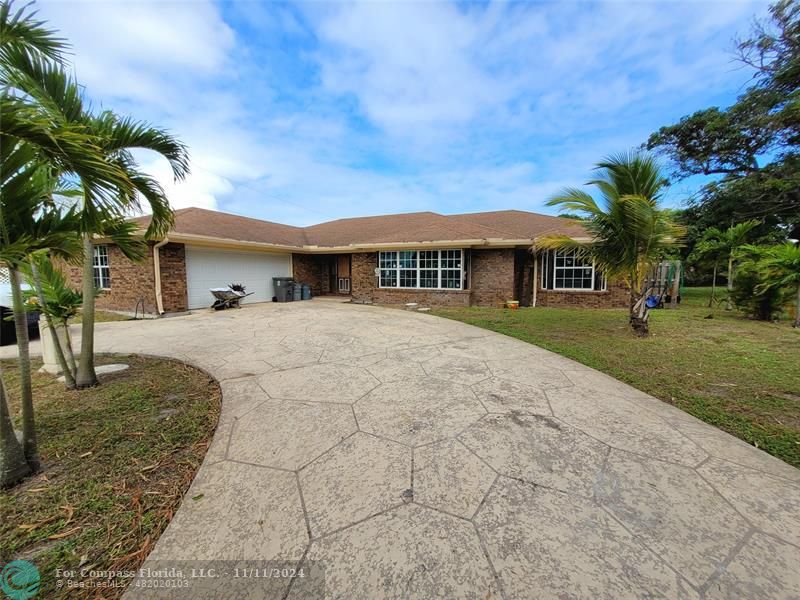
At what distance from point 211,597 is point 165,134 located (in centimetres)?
509

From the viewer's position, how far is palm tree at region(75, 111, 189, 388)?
3713 millimetres

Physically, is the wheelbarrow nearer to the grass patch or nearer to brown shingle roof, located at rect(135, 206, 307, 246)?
brown shingle roof, located at rect(135, 206, 307, 246)

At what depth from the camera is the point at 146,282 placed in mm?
10359

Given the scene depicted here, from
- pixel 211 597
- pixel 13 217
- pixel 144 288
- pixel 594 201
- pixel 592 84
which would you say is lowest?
pixel 211 597

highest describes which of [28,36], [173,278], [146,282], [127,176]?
[28,36]

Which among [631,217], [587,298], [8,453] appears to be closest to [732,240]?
[587,298]

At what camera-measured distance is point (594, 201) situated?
23.3 ft

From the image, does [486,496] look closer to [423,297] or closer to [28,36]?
[28,36]

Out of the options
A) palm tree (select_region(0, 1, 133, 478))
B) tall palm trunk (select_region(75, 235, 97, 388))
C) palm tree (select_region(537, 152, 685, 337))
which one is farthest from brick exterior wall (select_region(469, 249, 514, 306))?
palm tree (select_region(0, 1, 133, 478))

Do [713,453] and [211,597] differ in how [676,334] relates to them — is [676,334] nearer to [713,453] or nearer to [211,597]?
[713,453]

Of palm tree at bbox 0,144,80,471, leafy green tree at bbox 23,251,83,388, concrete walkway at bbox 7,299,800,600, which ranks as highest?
palm tree at bbox 0,144,80,471

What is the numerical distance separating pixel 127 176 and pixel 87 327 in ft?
6.82

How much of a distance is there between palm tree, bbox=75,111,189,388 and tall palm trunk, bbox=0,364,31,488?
1.90 m

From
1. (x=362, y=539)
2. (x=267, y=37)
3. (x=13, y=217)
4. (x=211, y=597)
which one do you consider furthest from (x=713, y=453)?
(x=267, y=37)
